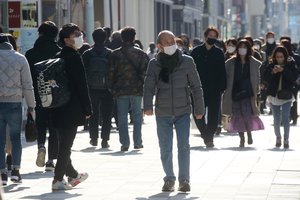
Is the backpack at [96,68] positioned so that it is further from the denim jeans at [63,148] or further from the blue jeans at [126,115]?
the denim jeans at [63,148]

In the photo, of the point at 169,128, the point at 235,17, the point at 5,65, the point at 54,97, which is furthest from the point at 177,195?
the point at 235,17

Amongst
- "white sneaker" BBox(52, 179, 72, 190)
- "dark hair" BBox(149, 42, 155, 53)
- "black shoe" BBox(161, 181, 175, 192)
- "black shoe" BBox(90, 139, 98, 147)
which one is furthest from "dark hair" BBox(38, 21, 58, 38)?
"dark hair" BBox(149, 42, 155, 53)

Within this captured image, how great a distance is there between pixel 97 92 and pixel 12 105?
554 centimetres

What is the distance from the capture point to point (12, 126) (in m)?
13.5

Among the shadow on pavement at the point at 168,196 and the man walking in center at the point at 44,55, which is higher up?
the man walking in center at the point at 44,55

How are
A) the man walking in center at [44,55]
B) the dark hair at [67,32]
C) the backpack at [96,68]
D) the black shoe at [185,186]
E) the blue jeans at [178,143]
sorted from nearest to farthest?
the black shoe at [185,186] < the blue jeans at [178,143] < the dark hair at [67,32] < the man walking in center at [44,55] < the backpack at [96,68]

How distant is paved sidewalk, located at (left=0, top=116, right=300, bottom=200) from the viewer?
1252 cm

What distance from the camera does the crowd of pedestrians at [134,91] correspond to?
1283 centimetres

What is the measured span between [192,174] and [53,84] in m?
2.52

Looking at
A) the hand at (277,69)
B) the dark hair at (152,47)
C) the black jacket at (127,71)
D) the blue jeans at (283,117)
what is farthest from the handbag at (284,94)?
the dark hair at (152,47)

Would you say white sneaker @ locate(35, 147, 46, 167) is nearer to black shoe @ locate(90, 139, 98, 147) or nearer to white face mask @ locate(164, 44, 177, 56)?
white face mask @ locate(164, 44, 177, 56)

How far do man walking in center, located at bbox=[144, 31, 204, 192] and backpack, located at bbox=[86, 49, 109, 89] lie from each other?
20.2ft

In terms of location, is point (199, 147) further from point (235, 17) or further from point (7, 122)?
point (235, 17)

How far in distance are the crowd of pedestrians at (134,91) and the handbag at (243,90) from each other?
0.05 ft
